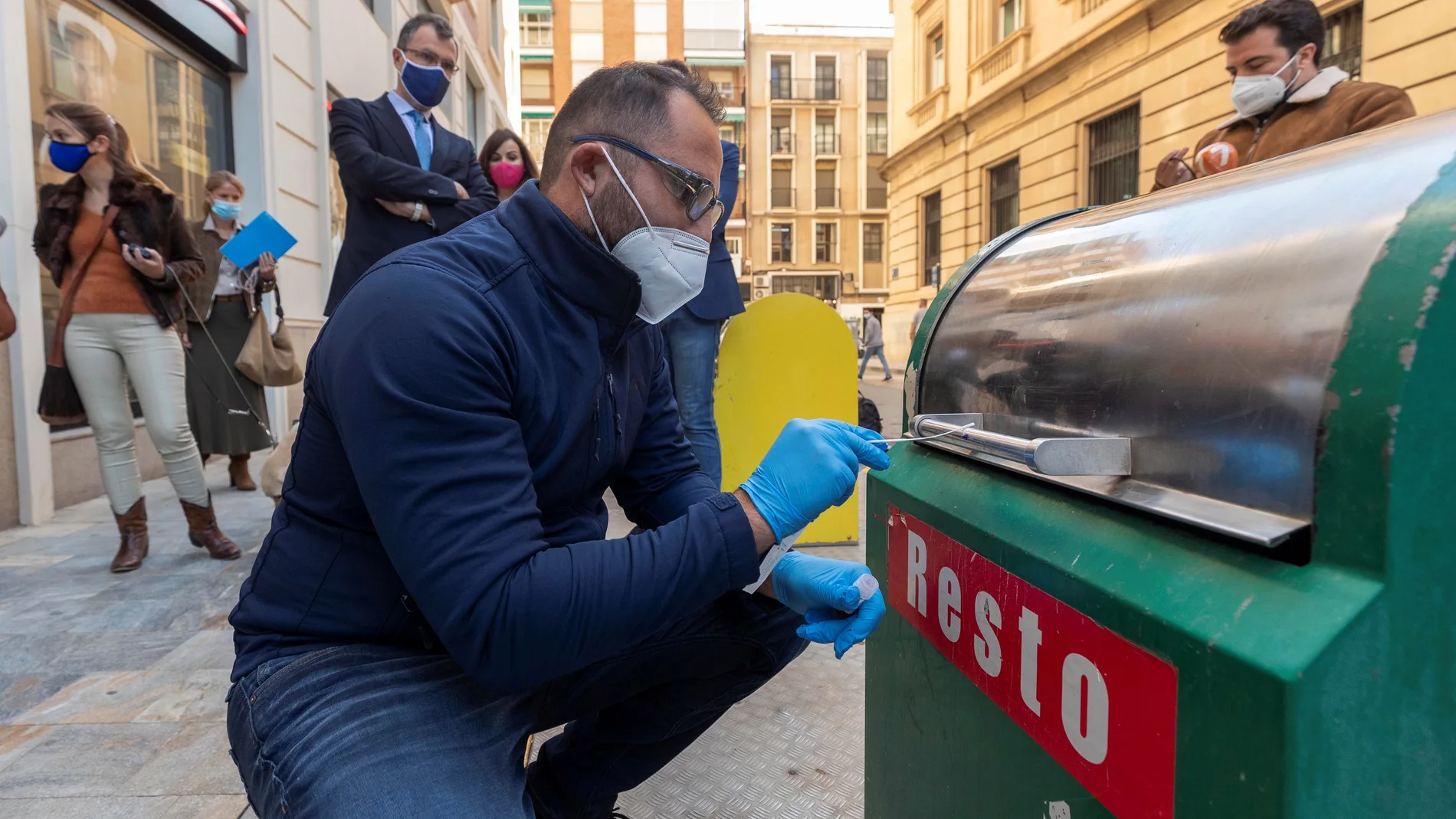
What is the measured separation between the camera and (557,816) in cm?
158

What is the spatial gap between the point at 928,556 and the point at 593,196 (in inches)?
29.8

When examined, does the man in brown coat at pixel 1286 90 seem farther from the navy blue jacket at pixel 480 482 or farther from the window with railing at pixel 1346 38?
the window with railing at pixel 1346 38

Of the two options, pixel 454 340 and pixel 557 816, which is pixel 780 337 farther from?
pixel 454 340

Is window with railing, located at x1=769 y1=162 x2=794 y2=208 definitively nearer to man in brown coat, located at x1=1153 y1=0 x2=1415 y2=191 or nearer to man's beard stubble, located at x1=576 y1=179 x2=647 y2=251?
man in brown coat, located at x1=1153 y1=0 x2=1415 y2=191

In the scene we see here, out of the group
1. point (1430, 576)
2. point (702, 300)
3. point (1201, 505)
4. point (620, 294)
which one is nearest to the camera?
point (1430, 576)

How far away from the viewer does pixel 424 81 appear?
3.12 m

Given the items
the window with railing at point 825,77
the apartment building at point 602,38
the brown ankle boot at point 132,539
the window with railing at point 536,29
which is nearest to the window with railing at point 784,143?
the window with railing at point 825,77

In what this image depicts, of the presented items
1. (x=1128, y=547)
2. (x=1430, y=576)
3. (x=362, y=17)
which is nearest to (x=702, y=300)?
(x=1128, y=547)

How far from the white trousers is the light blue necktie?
1.17 metres

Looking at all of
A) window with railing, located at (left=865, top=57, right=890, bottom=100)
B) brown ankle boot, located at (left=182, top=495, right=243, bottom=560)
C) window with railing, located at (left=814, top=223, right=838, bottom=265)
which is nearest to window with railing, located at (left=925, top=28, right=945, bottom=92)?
brown ankle boot, located at (left=182, top=495, right=243, bottom=560)

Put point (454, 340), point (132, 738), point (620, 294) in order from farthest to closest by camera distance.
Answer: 1. point (132, 738)
2. point (620, 294)
3. point (454, 340)

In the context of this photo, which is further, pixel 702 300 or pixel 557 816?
pixel 702 300

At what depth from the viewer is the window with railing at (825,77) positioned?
3634 cm

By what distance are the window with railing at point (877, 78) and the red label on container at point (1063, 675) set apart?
1494 inches
